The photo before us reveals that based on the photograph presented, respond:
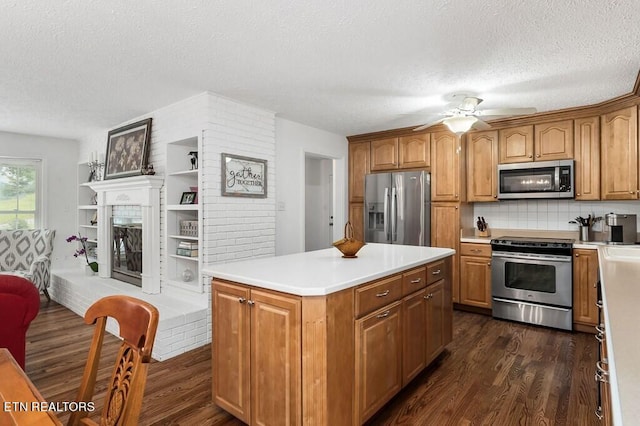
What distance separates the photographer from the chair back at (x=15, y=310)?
2312 mm

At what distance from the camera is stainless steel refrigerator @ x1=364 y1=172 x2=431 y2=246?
15.1 ft

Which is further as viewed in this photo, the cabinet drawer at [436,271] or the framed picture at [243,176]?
the framed picture at [243,176]

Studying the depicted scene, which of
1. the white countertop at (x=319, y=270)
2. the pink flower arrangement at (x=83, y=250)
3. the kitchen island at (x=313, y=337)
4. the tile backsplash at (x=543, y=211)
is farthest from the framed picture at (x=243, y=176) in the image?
the pink flower arrangement at (x=83, y=250)

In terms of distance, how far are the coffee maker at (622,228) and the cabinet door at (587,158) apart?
0.90 feet

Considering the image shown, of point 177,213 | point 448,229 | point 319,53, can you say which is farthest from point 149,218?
point 448,229

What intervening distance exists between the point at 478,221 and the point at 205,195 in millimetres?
3453

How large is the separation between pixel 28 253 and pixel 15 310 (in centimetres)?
307

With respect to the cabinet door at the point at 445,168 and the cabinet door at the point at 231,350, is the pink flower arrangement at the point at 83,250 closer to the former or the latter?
the cabinet door at the point at 231,350

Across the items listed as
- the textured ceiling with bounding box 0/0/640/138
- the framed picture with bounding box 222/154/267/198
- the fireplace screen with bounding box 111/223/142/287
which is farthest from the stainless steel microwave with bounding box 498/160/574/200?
the fireplace screen with bounding box 111/223/142/287

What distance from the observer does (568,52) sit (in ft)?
8.17

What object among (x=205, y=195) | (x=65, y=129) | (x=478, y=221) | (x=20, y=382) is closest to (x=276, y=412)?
(x=20, y=382)

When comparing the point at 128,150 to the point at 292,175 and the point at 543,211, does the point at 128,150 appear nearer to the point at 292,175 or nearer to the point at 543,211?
the point at 292,175

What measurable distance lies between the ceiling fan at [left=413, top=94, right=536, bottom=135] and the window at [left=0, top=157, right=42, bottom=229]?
19.3 ft

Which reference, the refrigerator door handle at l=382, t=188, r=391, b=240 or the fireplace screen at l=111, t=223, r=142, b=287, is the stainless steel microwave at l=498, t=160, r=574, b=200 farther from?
the fireplace screen at l=111, t=223, r=142, b=287
